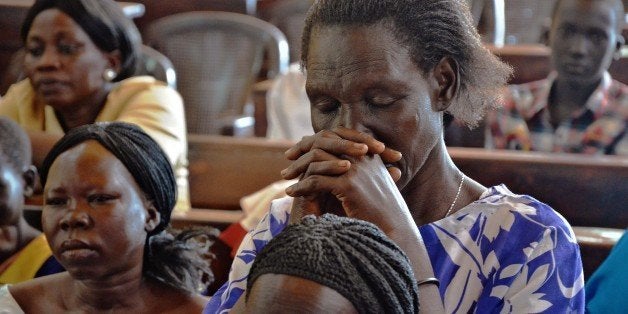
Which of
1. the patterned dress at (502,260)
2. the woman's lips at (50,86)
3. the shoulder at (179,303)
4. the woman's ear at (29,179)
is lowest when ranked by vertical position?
the shoulder at (179,303)

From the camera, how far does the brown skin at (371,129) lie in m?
1.16

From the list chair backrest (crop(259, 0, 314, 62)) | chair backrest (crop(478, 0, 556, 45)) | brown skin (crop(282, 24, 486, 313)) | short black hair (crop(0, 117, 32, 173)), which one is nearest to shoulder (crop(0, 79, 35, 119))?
short black hair (crop(0, 117, 32, 173))

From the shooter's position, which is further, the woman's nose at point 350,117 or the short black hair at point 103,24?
the short black hair at point 103,24

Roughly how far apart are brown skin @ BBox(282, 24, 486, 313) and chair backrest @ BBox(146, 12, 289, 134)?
3.25m

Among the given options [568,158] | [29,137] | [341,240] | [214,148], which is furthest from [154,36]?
[341,240]

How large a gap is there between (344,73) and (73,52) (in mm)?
1693

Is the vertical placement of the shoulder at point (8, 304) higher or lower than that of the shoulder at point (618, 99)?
higher

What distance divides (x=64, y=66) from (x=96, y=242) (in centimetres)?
108

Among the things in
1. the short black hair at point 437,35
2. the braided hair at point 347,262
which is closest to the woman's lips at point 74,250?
the short black hair at point 437,35

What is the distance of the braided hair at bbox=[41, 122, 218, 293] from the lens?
1859mm

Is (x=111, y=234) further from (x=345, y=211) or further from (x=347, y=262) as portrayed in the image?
(x=347, y=262)

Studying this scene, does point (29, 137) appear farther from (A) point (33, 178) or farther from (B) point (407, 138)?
(B) point (407, 138)

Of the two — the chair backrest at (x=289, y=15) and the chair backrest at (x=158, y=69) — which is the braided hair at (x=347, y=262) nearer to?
the chair backrest at (x=158, y=69)

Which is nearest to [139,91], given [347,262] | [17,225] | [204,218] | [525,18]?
[204,218]
